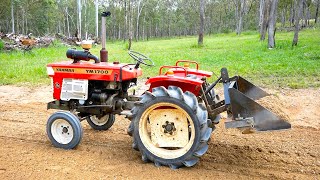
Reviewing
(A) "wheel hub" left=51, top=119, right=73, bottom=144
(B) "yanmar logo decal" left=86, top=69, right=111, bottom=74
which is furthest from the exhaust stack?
(A) "wheel hub" left=51, top=119, right=73, bottom=144

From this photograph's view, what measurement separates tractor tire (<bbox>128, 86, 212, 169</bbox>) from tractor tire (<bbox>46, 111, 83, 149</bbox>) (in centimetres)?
84

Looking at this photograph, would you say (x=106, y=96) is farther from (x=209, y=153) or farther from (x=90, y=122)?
(x=209, y=153)

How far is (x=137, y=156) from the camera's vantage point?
14.6ft

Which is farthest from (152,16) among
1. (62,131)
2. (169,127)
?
(169,127)

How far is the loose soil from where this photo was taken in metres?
3.82

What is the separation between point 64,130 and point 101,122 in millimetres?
1059

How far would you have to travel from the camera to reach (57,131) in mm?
4707

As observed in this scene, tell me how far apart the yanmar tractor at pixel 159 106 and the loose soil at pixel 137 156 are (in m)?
0.26

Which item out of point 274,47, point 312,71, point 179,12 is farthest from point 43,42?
point 179,12

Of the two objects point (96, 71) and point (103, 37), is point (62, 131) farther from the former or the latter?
point (103, 37)

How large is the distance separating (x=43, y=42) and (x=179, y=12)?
166 ft

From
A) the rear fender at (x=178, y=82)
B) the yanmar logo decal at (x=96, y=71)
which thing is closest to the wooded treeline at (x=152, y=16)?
the yanmar logo decal at (x=96, y=71)

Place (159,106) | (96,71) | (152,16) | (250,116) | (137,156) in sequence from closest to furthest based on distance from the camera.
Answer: (250,116) → (159,106) → (137,156) → (96,71) → (152,16)

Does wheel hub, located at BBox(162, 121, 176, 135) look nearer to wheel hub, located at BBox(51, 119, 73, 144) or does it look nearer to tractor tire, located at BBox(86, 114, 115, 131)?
wheel hub, located at BBox(51, 119, 73, 144)
